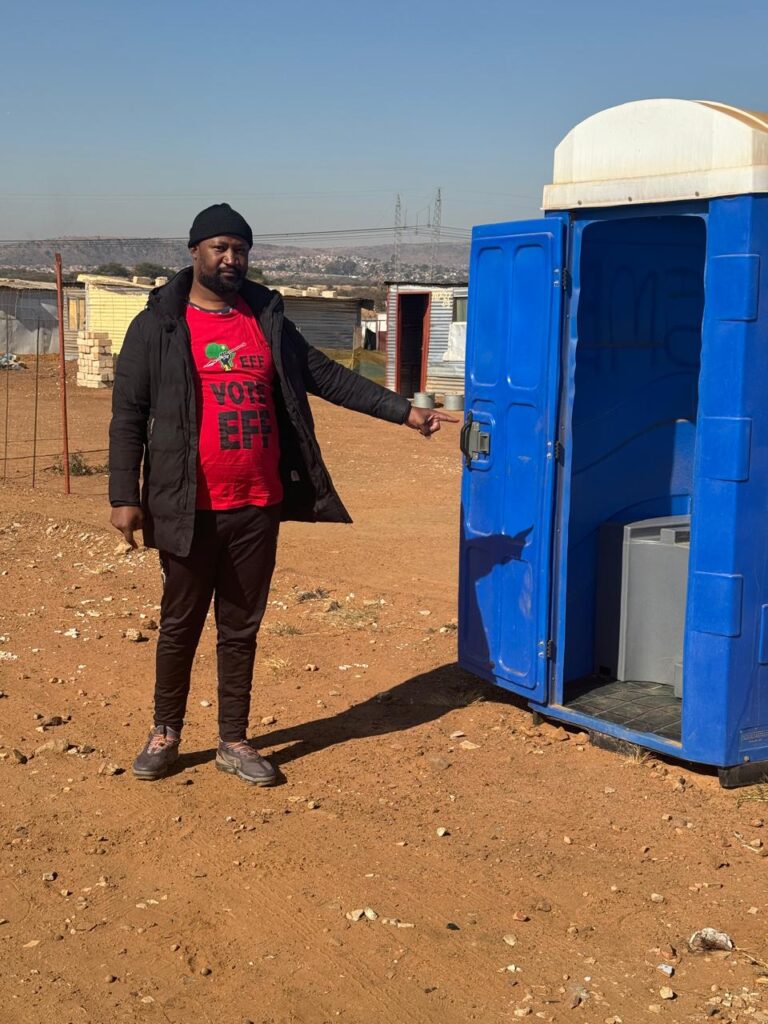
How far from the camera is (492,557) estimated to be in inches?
219

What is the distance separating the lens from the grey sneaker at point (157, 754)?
484 centimetres

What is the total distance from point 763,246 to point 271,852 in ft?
9.13

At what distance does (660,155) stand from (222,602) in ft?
7.95

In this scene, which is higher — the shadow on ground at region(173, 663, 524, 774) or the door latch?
the door latch

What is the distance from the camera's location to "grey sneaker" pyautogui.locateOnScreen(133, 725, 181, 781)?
484cm

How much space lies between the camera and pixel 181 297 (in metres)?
4.64

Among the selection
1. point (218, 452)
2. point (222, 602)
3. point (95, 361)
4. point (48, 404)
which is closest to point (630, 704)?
point (222, 602)

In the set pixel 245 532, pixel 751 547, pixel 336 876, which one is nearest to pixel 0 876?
pixel 336 876

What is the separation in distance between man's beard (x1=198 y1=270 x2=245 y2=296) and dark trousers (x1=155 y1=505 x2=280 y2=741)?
827 mm

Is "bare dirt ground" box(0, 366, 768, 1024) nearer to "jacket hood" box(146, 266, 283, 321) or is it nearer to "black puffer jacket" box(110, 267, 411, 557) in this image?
"black puffer jacket" box(110, 267, 411, 557)

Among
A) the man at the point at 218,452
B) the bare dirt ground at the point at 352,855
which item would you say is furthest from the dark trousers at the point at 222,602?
the bare dirt ground at the point at 352,855

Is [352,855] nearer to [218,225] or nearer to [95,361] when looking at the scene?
[218,225]

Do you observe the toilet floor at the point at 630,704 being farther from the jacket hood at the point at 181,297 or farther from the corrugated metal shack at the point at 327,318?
the corrugated metal shack at the point at 327,318

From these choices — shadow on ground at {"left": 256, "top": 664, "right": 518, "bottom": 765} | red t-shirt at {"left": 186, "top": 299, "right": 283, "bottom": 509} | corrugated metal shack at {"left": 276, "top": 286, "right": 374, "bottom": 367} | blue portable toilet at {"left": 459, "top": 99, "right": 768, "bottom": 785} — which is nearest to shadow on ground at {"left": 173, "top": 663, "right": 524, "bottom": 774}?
shadow on ground at {"left": 256, "top": 664, "right": 518, "bottom": 765}
